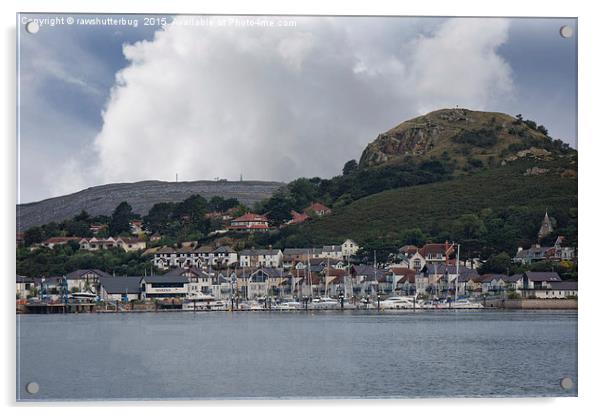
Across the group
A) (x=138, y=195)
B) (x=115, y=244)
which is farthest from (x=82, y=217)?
(x=115, y=244)

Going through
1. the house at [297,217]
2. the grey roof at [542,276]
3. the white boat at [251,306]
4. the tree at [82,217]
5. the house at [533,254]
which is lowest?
the white boat at [251,306]

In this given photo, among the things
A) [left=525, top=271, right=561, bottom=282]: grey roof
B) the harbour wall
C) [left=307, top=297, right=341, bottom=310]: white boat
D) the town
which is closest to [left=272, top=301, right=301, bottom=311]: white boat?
the town

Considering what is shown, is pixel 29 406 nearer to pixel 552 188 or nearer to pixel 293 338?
pixel 293 338

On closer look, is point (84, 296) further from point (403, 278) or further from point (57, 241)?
point (403, 278)

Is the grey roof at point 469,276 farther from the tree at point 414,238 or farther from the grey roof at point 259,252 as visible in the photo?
the grey roof at point 259,252

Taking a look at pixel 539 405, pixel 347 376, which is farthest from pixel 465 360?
pixel 539 405

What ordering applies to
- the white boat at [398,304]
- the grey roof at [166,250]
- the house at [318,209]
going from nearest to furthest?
the grey roof at [166,250], the house at [318,209], the white boat at [398,304]

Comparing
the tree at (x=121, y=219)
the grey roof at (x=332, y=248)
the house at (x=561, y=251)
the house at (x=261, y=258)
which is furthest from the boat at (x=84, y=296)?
the house at (x=561, y=251)

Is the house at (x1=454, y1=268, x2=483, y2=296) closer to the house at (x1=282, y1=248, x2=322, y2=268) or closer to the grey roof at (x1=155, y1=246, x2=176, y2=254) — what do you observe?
the house at (x1=282, y1=248, x2=322, y2=268)
